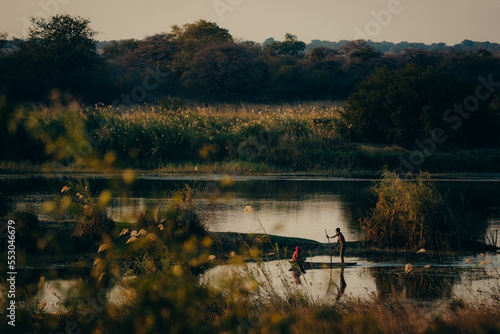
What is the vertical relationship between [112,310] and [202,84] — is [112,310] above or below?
below

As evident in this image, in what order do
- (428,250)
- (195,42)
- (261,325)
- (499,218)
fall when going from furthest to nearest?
(195,42)
(499,218)
(428,250)
(261,325)

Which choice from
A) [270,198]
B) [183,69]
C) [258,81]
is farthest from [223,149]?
[183,69]

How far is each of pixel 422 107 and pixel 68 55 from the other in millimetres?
32750

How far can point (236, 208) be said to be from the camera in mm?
23516

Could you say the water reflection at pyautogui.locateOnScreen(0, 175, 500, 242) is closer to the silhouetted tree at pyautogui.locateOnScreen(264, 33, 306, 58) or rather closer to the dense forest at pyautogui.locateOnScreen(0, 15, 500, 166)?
the dense forest at pyautogui.locateOnScreen(0, 15, 500, 166)

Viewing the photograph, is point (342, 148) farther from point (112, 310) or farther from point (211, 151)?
point (112, 310)

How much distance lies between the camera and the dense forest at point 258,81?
37.3m

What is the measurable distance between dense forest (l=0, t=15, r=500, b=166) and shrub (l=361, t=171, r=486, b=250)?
19957mm

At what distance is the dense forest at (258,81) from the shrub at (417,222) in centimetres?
1996

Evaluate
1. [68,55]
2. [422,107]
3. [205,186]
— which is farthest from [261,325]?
[68,55]

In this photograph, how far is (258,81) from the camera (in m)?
63.8

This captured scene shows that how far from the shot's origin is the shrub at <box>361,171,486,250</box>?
16672mm

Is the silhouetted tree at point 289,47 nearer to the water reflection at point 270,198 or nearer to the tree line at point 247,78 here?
the tree line at point 247,78

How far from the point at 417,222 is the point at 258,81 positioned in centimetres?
4808
